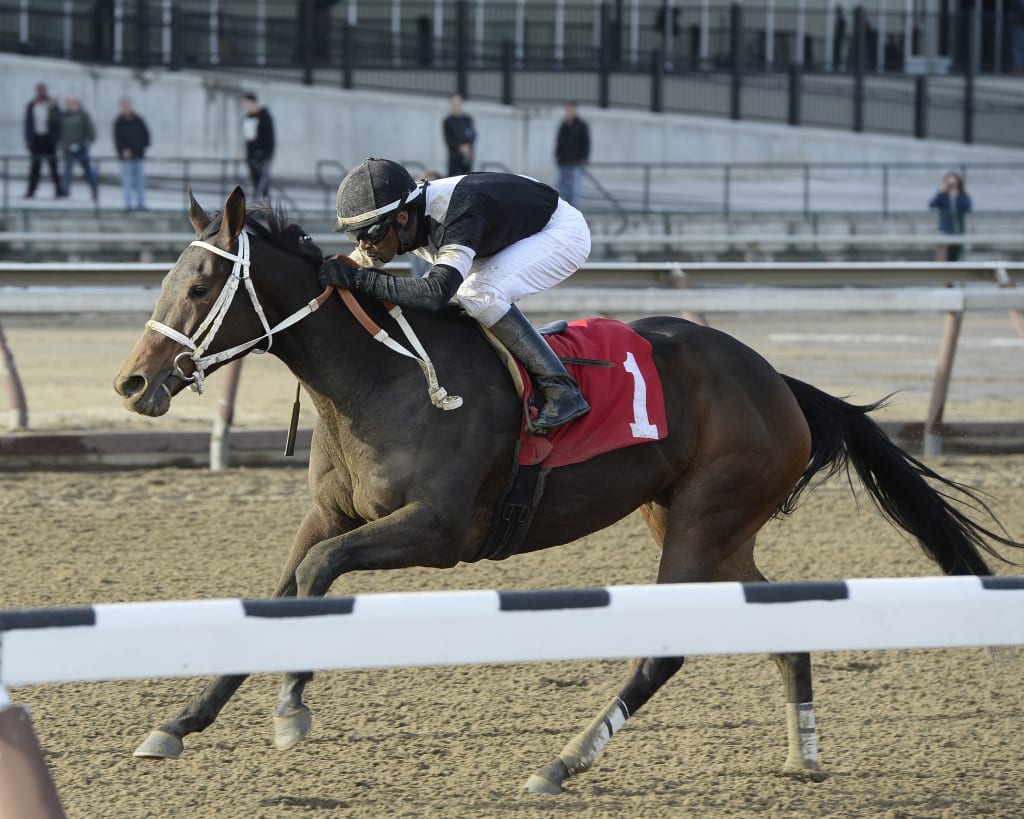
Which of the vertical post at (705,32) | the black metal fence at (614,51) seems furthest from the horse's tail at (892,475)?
the vertical post at (705,32)

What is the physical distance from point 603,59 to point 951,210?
8970 millimetres

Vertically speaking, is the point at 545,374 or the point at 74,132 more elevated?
the point at 74,132

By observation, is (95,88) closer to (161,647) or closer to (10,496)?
(10,496)

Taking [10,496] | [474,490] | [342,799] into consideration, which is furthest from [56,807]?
[10,496]

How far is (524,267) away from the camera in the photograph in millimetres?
4309

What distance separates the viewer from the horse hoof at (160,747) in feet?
12.2

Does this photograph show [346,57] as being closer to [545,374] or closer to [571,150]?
[571,150]

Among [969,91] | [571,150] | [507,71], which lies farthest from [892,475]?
[969,91]

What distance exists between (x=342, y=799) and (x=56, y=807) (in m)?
1.40

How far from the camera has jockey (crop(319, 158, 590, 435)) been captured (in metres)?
4.05

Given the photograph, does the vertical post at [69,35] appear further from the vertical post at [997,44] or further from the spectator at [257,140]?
the vertical post at [997,44]

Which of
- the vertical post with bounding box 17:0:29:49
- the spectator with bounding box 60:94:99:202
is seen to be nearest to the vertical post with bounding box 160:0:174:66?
the vertical post with bounding box 17:0:29:49

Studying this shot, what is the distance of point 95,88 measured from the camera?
24391 millimetres

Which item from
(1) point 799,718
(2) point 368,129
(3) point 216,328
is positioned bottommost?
(1) point 799,718
